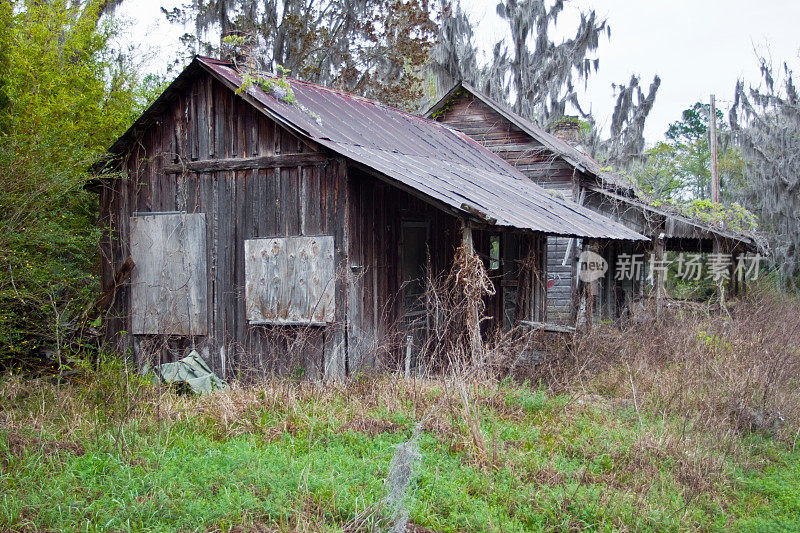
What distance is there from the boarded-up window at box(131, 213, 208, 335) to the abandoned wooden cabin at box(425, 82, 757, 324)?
344 inches

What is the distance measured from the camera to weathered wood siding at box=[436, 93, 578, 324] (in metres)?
17.1

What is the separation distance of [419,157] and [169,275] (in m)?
4.48

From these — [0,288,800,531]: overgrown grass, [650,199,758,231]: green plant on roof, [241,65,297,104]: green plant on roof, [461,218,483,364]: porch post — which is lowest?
[0,288,800,531]: overgrown grass

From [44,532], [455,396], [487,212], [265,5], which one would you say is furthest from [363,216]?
[265,5]

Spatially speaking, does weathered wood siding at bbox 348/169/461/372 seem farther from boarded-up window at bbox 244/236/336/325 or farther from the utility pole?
the utility pole

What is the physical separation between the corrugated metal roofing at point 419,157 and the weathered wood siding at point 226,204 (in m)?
0.37

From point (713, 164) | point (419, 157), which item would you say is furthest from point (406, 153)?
point (713, 164)

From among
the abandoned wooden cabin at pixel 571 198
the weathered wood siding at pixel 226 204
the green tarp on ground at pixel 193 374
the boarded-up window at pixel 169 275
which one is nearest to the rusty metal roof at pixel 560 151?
the abandoned wooden cabin at pixel 571 198

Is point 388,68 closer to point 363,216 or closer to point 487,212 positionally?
point 363,216

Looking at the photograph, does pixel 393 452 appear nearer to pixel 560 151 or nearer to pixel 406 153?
pixel 406 153

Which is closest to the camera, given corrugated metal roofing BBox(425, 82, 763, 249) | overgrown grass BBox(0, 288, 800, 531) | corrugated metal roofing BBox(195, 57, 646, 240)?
overgrown grass BBox(0, 288, 800, 531)

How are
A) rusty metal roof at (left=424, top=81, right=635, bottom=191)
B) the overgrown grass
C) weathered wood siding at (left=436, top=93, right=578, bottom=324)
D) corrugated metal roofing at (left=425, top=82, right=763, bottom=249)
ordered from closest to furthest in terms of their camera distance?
the overgrown grass, corrugated metal roofing at (left=425, top=82, right=763, bottom=249), weathered wood siding at (left=436, top=93, right=578, bottom=324), rusty metal roof at (left=424, top=81, right=635, bottom=191)

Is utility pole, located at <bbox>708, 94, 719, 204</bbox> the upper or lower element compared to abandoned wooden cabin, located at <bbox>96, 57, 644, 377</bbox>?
upper
